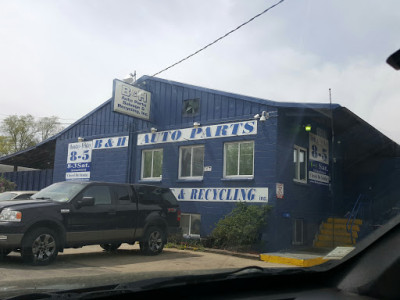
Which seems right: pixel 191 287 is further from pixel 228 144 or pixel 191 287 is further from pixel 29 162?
pixel 29 162

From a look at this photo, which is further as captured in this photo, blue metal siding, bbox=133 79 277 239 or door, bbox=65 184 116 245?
blue metal siding, bbox=133 79 277 239

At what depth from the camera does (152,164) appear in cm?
1577

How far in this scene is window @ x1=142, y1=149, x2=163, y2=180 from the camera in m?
15.5

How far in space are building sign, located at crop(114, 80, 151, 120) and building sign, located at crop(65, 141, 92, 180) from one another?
3933mm

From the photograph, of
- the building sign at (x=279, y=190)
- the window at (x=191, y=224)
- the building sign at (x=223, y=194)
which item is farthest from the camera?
the window at (x=191, y=224)

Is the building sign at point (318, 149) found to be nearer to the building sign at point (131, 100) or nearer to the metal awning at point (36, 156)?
the building sign at point (131, 100)

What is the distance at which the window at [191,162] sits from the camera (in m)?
14.3

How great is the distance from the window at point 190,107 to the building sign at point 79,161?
17.3 feet

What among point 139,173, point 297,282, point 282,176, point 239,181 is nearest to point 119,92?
point 139,173

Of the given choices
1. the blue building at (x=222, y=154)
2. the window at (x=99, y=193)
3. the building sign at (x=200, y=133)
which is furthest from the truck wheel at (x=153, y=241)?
the building sign at (x=200, y=133)

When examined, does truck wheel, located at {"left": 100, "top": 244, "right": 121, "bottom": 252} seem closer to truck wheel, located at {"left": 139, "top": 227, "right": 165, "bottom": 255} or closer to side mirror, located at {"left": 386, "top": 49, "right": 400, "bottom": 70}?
truck wheel, located at {"left": 139, "top": 227, "right": 165, "bottom": 255}

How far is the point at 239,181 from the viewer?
1295cm

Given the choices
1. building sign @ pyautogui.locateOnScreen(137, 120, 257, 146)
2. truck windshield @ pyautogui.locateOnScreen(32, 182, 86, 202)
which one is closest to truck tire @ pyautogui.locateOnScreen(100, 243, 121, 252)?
truck windshield @ pyautogui.locateOnScreen(32, 182, 86, 202)

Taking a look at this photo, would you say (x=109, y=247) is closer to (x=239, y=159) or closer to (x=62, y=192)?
(x=62, y=192)
